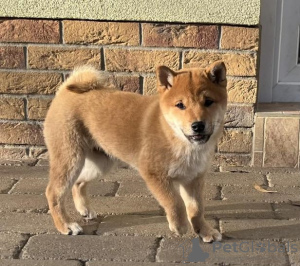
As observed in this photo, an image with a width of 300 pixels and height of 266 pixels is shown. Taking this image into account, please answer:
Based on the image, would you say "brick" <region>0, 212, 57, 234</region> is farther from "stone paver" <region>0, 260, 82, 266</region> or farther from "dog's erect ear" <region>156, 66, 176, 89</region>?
"dog's erect ear" <region>156, 66, 176, 89</region>

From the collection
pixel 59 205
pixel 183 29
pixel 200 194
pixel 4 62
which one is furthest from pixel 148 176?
pixel 4 62

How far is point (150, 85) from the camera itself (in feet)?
16.1

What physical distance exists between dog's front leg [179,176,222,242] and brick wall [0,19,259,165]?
4.17ft

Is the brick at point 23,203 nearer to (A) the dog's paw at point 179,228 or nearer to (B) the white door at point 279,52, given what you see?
(A) the dog's paw at point 179,228

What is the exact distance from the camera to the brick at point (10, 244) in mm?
3340

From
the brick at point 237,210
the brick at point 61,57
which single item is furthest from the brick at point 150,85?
the brick at point 237,210

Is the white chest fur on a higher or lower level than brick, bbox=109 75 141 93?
lower

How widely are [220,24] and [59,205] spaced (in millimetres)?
2022

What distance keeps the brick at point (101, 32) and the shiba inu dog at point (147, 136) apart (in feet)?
2.89

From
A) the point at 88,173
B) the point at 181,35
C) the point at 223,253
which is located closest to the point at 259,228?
the point at 223,253

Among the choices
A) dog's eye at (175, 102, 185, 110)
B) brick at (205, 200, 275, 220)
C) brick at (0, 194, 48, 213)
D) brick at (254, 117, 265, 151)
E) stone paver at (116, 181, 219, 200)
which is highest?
dog's eye at (175, 102, 185, 110)

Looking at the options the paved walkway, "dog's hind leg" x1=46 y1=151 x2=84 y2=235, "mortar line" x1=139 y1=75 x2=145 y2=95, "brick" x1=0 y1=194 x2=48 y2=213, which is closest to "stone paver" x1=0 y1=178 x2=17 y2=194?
the paved walkway

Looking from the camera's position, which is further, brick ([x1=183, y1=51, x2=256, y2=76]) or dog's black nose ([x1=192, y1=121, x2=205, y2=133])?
brick ([x1=183, y1=51, x2=256, y2=76])

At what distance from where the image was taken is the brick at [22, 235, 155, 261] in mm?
3326
